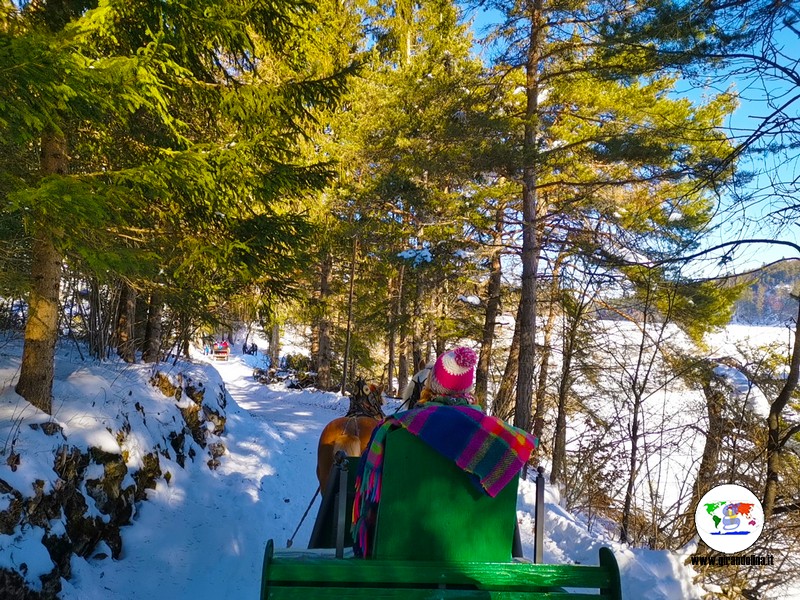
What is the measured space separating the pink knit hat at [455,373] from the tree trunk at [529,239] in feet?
23.0

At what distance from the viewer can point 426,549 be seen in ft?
8.43

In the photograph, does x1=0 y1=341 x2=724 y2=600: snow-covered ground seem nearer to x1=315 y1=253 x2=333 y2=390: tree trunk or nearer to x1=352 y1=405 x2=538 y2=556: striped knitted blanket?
x1=352 y1=405 x2=538 y2=556: striped knitted blanket

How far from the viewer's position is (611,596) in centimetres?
233

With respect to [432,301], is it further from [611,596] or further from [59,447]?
[611,596]

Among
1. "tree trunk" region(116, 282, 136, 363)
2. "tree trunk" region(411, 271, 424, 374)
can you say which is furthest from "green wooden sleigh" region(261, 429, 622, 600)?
"tree trunk" region(411, 271, 424, 374)

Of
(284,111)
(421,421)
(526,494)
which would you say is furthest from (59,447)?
(526,494)

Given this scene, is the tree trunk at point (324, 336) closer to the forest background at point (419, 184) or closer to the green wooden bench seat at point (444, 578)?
the forest background at point (419, 184)

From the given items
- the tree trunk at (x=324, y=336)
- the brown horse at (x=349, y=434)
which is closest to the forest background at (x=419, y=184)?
the brown horse at (x=349, y=434)

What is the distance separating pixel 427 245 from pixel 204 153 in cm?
927

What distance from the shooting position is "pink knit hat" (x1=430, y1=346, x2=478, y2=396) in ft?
9.90

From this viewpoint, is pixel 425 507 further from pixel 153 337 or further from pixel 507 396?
pixel 507 396

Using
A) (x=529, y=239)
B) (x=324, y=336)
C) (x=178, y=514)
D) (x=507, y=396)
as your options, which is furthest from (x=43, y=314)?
(x=324, y=336)

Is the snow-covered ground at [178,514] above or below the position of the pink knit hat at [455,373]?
below

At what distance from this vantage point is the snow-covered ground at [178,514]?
4.48 m
